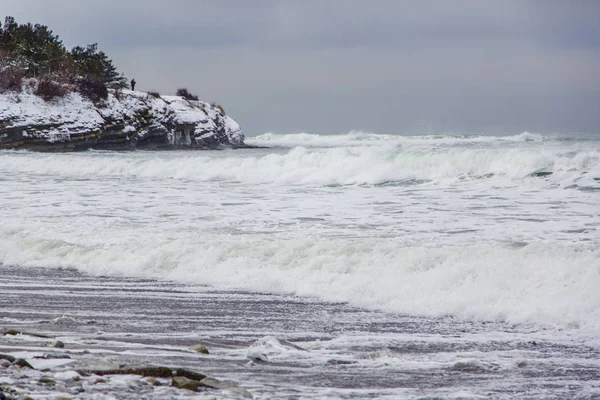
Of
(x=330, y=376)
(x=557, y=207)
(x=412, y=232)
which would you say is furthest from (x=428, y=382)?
(x=557, y=207)

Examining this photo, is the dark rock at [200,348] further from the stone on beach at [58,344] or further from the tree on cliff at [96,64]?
the tree on cliff at [96,64]

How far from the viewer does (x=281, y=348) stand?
5664mm

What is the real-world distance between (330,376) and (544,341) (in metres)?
2.40

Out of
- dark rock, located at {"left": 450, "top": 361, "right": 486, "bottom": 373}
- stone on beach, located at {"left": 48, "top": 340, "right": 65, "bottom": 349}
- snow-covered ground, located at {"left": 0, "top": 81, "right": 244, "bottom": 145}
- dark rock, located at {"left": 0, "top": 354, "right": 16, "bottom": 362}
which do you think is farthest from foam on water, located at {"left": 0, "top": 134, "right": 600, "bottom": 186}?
snow-covered ground, located at {"left": 0, "top": 81, "right": 244, "bottom": 145}

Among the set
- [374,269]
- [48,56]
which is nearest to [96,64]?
[48,56]

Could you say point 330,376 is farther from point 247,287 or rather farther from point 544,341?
point 247,287

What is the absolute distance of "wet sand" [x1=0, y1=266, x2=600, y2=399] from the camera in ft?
14.7

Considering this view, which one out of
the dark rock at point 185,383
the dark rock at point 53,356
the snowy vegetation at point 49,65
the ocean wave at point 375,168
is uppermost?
the snowy vegetation at point 49,65

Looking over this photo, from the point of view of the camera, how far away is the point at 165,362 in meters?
5.15

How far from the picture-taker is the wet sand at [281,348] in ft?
14.7

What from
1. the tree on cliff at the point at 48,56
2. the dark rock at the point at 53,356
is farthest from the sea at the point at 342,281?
the tree on cliff at the point at 48,56

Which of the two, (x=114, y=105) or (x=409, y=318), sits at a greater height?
(x=114, y=105)

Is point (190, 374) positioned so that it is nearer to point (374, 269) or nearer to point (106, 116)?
point (374, 269)

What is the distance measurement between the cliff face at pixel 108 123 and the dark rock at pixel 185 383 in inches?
1749
